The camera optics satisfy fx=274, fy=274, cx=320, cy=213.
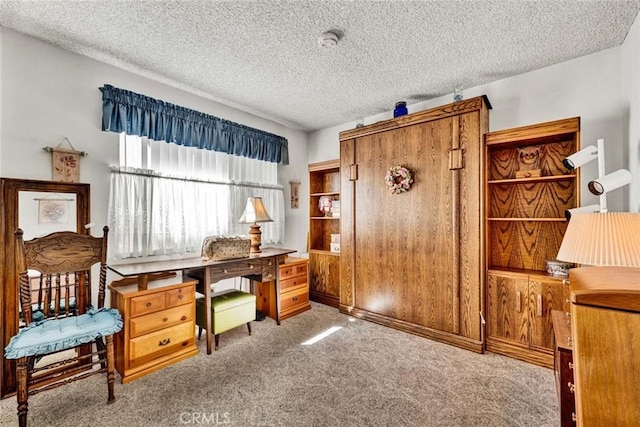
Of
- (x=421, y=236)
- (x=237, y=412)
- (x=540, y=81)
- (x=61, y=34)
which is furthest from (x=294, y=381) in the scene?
(x=540, y=81)

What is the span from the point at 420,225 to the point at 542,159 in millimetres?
1298

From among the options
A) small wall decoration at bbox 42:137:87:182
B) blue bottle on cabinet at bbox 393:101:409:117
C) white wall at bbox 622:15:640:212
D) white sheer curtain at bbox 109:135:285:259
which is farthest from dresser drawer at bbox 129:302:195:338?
white wall at bbox 622:15:640:212

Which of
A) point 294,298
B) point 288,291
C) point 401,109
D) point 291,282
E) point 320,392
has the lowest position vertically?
point 320,392

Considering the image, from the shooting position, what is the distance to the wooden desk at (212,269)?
7.50 ft

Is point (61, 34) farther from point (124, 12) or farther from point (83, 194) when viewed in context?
point (83, 194)

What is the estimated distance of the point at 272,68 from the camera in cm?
266

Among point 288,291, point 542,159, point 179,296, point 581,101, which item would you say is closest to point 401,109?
point 542,159

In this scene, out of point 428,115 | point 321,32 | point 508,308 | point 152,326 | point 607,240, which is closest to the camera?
point 607,240

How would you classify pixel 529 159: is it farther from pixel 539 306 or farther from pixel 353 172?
pixel 353 172

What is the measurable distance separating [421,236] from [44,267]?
3.17m

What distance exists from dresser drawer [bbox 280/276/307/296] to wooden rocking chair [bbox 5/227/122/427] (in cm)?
169

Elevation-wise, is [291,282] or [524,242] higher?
[524,242]

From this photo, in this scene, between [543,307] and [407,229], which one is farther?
[407,229]

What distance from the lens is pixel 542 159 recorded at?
266 cm
